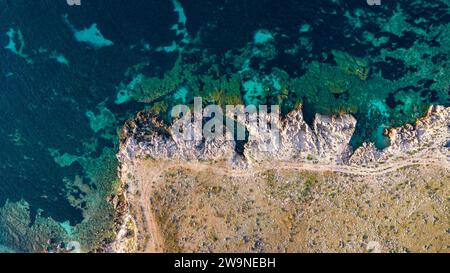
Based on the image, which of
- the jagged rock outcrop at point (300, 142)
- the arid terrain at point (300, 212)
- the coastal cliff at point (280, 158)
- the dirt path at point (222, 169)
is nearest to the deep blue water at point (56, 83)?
the jagged rock outcrop at point (300, 142)

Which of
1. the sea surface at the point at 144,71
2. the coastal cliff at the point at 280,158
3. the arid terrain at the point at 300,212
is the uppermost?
the sea surface at the point at 144,71

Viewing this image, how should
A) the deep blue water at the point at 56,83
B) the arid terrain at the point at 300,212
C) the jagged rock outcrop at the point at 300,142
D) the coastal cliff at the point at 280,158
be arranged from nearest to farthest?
1. the arid terrain at the point at 300,212
2. the coastal cliff at the point at 280,158
3. the jagged rock outcrop at the point at 300,142
4. the deep blue water at the point at 56,83

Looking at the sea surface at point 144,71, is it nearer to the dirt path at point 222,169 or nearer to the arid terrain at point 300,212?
the dirt path at point 222,169

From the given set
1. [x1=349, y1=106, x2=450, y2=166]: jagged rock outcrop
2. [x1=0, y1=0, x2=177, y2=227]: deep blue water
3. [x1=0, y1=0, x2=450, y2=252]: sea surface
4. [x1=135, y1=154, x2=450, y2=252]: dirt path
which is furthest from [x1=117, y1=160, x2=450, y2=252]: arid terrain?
[x1=0, y1=0, x2=177, y2=227]: deep blue water

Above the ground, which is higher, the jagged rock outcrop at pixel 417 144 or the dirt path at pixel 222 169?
the jagged rock outcrop at pixel 417 144

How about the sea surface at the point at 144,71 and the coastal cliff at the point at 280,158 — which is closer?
the coastal cliff at the point at 280,158

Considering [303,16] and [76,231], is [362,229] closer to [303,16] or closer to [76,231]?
[303,16]

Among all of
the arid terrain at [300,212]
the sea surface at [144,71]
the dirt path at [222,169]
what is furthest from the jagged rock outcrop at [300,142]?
the arid terrain at [300,212]

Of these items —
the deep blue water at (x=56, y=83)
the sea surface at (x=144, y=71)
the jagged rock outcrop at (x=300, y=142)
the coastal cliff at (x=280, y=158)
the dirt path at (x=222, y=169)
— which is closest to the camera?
the dirt path at (x=222, y=169)
